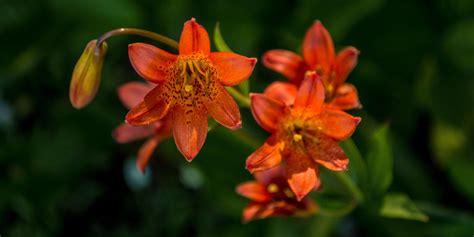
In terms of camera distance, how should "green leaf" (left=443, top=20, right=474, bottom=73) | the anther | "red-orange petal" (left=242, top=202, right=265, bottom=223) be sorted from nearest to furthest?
the anther < "red-orange petal" (left=242, top=202, right=265, bottom=223) < "green leaf" (left=443, top=20, right=474, bottom=73)

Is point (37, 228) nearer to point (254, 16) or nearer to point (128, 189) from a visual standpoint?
point (128, 189)

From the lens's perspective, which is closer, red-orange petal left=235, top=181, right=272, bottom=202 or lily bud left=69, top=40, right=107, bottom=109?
lily bud left=69, top=40, right=107, bottom=109

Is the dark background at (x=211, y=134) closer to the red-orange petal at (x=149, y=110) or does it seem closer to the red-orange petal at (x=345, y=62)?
the red-orange petal at (x=345, y=62)

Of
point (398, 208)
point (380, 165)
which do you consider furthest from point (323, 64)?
point (398, 208)

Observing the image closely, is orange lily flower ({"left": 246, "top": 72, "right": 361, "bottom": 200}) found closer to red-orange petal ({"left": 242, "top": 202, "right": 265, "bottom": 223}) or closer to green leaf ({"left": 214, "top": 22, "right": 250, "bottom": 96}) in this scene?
green leaf ({"left": 214, "top": 22, "right": 250, "bottom": 96})

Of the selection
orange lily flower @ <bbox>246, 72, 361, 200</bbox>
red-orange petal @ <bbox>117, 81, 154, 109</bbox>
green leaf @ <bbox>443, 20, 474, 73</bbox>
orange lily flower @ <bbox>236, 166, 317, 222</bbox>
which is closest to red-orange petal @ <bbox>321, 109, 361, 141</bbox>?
orange lily flower @ <bbox>246, 72, 361, 200</bbox>

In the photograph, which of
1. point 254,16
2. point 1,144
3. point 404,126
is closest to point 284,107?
point 254,16
